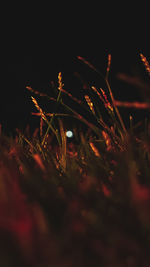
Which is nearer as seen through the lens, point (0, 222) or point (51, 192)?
point (0, 222)

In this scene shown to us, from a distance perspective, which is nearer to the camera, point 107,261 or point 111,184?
point 107,261

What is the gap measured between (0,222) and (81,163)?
0.53 m

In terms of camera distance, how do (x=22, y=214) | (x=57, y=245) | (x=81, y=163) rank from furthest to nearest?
(x=81, y=163) < (x=22, y=214) < (x=57, y=245)

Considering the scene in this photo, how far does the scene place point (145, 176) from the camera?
87 cm

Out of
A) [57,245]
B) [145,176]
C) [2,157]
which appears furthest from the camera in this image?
[2,157]

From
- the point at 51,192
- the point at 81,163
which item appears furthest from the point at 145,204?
the point at 81,163

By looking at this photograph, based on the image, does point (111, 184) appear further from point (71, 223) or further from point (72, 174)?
point (71, 223)

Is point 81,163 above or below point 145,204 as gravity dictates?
below

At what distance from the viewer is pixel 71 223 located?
626 millimetres

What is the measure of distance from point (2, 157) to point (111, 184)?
35 cm

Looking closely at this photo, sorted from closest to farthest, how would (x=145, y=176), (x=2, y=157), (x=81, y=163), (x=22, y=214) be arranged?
(x=22, y=214)
(x=145, y=176)
(x=2, y=157)
(x=81, y=163)

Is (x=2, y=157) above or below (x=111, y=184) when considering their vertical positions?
above

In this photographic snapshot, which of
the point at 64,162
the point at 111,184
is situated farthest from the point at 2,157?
the point at 111,184

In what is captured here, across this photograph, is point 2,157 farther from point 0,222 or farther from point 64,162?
point 0,222
